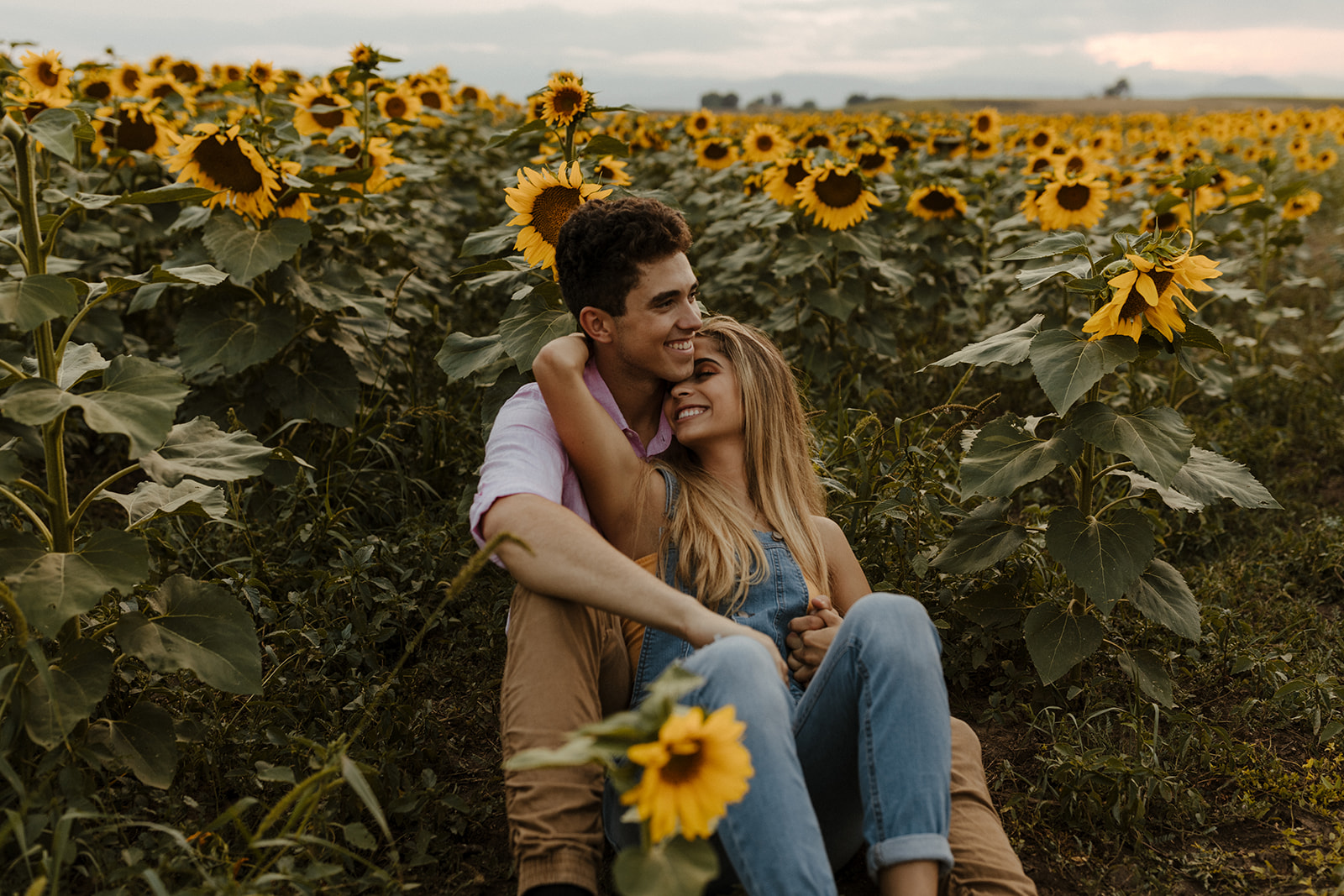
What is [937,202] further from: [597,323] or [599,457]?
[599,457]

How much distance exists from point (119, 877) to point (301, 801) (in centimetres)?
55

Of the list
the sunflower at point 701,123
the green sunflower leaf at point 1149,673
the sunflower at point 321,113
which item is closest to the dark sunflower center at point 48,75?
the sunflower at point 321,113

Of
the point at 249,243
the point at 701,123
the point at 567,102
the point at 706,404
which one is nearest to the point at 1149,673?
the point at 706,404

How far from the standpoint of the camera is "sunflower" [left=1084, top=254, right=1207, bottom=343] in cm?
236

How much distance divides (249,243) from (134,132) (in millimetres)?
2001

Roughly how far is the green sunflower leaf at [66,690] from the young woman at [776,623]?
3.48 ft

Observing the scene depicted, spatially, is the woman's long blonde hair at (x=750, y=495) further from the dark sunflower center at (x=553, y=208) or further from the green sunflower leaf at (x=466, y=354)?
the green sunflower leaf at (x=466, y=354)

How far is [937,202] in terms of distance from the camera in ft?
18.0

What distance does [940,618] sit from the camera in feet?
10.2

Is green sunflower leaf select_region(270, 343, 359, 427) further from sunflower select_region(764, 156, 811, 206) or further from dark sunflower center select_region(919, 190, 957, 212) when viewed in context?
dark sunflower center select_region(919, 190, 957, 212)

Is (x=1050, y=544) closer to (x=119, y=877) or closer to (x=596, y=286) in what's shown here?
(x=596, y=286)

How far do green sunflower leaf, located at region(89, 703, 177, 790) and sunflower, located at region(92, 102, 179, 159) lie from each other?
343cm

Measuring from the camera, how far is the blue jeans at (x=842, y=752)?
1688 millimetres

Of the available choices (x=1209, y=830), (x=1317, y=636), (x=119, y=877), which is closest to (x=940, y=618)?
(x=1209, y=830)
